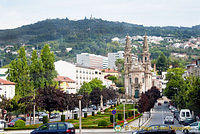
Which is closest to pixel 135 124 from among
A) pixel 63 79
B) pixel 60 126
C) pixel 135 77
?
pixel 60 126

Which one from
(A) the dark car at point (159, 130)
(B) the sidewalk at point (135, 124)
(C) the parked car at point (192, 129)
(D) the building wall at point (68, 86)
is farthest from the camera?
(D) the building wall at point (68, 86)

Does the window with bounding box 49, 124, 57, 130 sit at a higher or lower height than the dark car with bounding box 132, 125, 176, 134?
higher

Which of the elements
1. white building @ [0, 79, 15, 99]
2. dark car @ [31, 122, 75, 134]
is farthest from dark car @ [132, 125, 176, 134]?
white building @ [0, 79, 15, 99]

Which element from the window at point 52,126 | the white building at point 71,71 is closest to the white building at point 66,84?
the white building at point 71,71

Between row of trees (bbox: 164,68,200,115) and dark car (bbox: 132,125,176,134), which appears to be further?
row of trees (bbox: 164,68,200,115)

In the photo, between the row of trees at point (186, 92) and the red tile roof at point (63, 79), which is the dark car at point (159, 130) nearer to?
the row of trees at point (186, 92)

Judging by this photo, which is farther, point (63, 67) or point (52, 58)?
point (63, 67)

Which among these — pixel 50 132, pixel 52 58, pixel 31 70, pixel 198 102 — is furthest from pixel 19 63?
pixel 50 132

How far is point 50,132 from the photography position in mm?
34844

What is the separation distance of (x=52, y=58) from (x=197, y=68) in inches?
1580

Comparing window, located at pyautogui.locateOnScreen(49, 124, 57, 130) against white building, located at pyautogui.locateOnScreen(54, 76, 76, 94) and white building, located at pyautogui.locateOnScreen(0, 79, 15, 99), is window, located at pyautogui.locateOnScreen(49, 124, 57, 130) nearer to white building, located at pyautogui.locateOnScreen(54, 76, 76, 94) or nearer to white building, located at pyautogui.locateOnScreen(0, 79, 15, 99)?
white building, located at pyautogui.locateOnScreen(0, 79, 15, 99)

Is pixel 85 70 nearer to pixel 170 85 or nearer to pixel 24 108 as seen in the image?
pixel 170 85

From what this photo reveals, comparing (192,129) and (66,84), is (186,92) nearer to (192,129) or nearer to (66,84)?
(192,129)

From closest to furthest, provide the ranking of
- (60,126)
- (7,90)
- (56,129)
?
(56,129) < (60,126) < (7,90)
